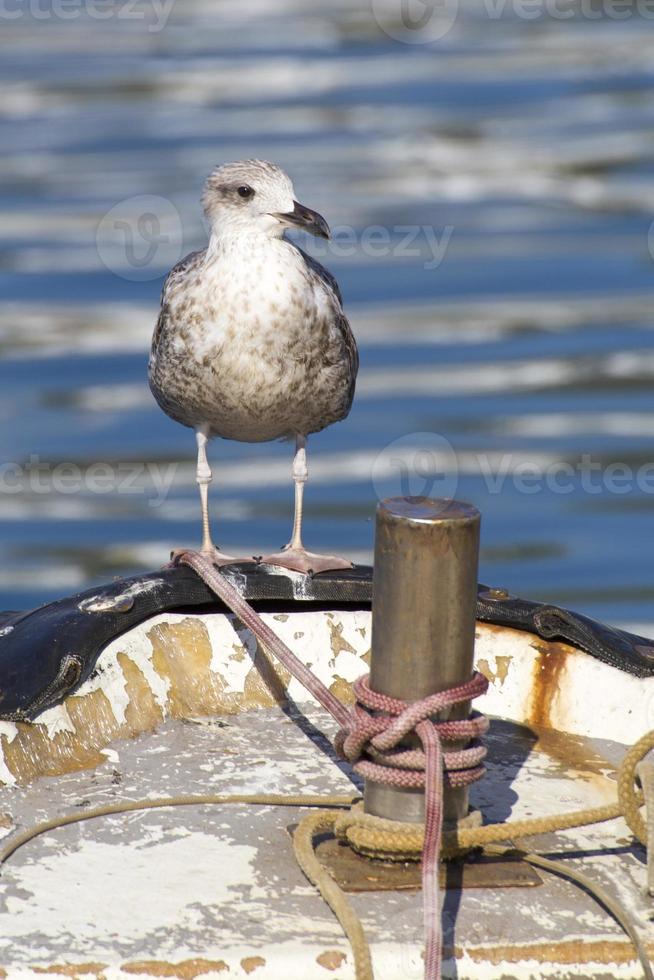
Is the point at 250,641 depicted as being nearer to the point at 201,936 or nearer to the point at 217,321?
the point at 217,321

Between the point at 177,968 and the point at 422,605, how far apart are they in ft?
3.06

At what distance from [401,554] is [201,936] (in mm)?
918

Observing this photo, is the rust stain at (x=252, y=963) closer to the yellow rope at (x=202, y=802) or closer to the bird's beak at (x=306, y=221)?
the yellow rope at (x=202, y=802)

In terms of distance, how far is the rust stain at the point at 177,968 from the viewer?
11.5 ft

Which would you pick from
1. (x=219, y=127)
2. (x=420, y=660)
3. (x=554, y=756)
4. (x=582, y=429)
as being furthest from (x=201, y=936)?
(x=219, y=127)

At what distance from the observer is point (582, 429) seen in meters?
12.9

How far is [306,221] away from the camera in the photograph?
5898 millimetres
